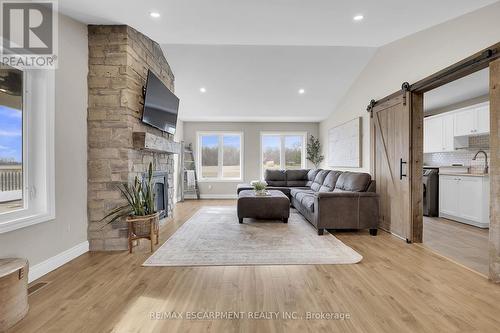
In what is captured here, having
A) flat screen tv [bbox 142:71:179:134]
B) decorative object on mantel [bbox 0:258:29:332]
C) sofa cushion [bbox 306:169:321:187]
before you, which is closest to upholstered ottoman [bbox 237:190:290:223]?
flat screen tv [bbox 142:71:179:134]

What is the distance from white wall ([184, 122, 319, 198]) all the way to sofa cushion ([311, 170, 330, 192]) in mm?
2123

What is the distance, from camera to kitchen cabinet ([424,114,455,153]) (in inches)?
184

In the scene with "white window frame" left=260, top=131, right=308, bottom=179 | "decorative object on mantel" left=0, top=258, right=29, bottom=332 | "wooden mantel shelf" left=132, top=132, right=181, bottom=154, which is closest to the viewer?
"decorative object on mantel" left=0, top=258, right=29, bottom=332

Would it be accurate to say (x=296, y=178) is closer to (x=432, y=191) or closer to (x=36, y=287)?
(x=432, y=191)

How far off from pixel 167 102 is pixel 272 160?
14.2 feet

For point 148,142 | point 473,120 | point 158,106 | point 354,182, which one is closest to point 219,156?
point 158,106

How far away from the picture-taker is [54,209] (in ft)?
7.84

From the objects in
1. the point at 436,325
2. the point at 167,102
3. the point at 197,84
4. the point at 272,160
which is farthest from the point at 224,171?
the point at 436,325

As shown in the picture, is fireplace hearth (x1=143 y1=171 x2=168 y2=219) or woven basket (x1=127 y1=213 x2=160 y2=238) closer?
woven basket (x1=127 y1=213 x2=160 y2=238)

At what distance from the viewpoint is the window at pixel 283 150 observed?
753 cm

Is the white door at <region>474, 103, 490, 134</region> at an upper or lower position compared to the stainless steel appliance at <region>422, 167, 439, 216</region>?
upper

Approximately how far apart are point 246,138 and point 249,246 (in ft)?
15.8

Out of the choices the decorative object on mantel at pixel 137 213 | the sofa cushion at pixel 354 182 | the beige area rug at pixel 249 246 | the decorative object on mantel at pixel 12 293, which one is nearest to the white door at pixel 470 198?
the sofa cushion at pixel 354 182

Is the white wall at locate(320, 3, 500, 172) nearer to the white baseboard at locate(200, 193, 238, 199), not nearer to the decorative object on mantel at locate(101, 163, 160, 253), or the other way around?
→ the decorative object on mantel at locate(101, 163, 160, 253)
